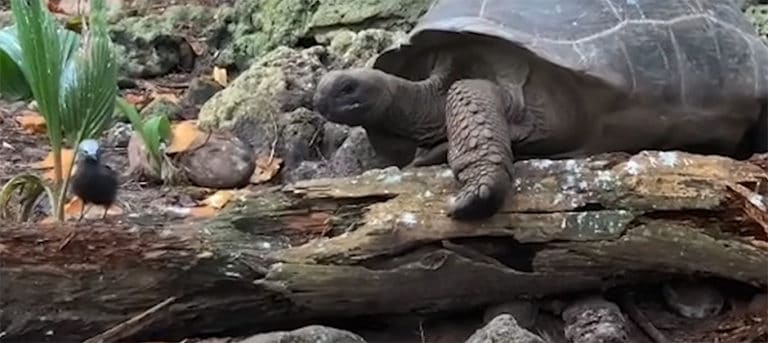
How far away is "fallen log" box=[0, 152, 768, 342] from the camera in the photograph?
2.28 m

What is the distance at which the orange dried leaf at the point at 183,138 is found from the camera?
12.1 ft

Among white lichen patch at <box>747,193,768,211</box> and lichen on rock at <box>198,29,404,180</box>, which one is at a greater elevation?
white lichen patch at <box>747,193,768,211</box>

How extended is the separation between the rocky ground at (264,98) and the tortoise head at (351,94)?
44 cm

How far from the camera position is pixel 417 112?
118 inches

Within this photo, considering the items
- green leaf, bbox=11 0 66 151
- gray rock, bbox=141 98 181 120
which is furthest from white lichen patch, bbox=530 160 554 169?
gray rock, bbox=141 98 181 120

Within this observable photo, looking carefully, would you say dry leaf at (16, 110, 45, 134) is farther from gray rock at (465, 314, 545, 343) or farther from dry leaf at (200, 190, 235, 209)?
gray rock at (465, 314, 545, 343)

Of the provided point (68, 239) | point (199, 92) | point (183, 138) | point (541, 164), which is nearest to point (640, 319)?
point (541, 164)

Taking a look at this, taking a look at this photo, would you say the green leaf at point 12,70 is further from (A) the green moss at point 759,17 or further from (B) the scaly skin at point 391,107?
(A) the green moss at point 759,17

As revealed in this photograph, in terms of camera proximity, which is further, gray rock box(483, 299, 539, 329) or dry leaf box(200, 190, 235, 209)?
dry leaf box(200, 190, 235, 209)

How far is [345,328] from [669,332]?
69 centimetres

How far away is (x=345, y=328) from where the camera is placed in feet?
7.98

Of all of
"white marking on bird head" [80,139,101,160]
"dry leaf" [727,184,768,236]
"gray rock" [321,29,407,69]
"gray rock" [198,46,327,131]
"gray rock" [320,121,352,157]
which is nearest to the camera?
"dry leaf" [727,184,768,236]

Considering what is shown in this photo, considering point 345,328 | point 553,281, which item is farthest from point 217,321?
Answer: point 553,281

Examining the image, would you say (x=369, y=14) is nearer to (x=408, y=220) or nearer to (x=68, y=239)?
(x=408, y=220)
